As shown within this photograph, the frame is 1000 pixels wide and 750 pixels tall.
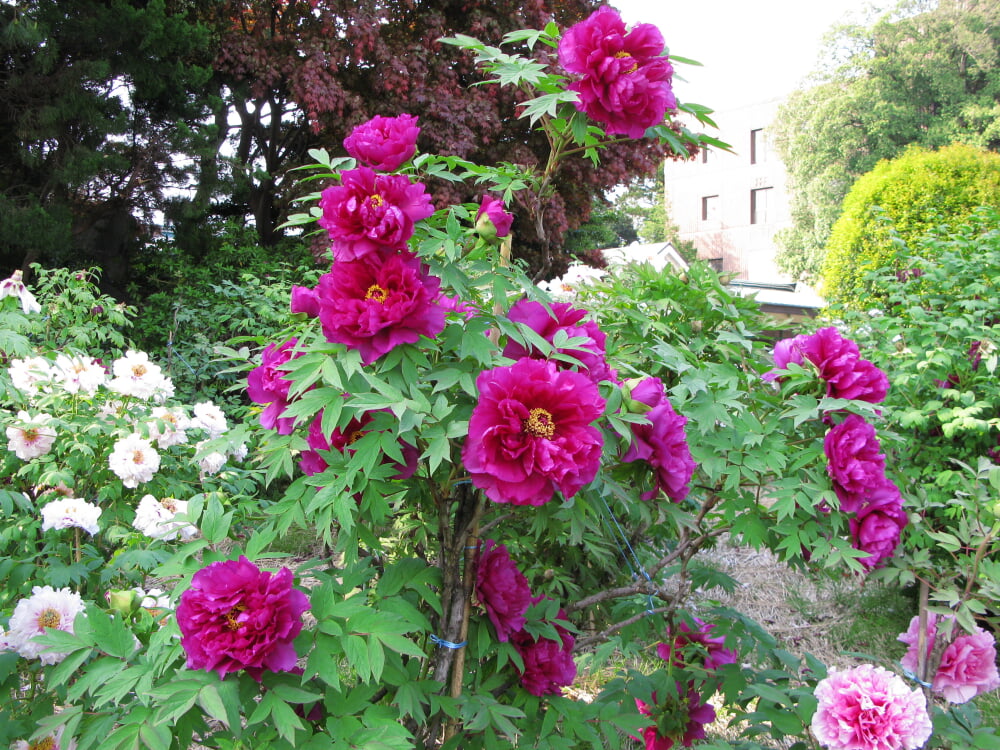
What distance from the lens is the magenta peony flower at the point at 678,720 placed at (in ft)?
5.82

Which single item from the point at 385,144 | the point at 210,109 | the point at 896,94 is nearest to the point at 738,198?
the point at 896,94

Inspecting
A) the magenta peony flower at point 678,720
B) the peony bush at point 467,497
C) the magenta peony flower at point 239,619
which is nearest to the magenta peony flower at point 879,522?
the peony bush at point 467,497

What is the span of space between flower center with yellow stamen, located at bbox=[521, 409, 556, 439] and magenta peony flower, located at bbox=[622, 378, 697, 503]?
0.24 meters

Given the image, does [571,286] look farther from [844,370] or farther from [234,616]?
[234,616]

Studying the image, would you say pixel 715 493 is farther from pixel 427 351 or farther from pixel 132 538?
pixel 132 538

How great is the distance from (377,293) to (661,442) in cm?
56

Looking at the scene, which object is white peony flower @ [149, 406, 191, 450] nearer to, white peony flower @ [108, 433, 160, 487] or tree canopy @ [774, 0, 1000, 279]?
white peony flower @ [108, 433, 160, 487]

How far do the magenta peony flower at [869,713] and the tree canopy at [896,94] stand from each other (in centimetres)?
2180

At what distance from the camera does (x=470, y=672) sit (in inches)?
59.3

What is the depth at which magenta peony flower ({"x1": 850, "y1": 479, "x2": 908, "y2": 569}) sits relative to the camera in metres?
1.43

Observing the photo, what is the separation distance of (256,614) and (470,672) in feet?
2.18

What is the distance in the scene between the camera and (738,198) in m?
31.5

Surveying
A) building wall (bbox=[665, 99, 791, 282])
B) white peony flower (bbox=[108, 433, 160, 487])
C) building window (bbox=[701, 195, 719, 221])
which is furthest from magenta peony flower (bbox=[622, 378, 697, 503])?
building window (bbox=[701, 195, 719, 221])

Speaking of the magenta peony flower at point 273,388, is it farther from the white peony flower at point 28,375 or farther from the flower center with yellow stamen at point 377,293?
the white peony flower at point 28,375
